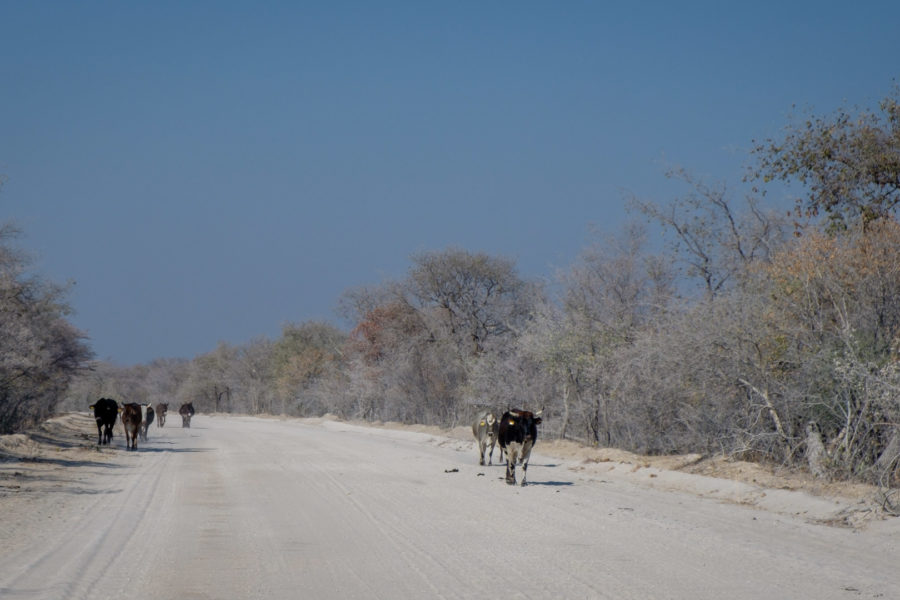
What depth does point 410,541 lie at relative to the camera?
1137cm

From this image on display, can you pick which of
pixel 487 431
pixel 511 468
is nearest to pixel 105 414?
pixel 487 431

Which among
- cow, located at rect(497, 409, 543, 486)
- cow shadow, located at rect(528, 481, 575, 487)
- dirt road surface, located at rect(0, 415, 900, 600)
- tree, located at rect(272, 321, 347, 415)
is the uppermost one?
tree, located at rect(272, 321, 347, 415)

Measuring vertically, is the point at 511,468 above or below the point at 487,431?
below

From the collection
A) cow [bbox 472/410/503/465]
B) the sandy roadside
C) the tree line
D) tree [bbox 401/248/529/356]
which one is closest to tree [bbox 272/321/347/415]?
tree [bbox 401/248/529/356]

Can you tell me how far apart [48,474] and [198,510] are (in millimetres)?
7612

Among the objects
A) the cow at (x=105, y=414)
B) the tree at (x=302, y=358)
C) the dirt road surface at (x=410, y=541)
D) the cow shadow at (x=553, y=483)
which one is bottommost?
the dirt road surface at (x=410, y=541)

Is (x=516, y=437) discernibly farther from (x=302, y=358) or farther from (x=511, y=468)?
(x=302, y=358)

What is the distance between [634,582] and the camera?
29.6 feet

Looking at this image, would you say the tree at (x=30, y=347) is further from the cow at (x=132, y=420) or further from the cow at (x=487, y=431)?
the cow at (x=487, y=431)

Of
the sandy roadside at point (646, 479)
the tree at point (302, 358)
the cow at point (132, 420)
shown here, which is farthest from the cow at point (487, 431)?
the tree at point (302, 358)

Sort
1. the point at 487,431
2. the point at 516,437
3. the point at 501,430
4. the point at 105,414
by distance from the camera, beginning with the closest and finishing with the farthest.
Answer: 1. the point at 516,437
2. the point at 501,430
3. the point at 487,431
4. the point at 105,414

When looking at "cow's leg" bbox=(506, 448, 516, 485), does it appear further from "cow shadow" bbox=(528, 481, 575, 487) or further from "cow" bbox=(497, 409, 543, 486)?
"cow shadow" bbox=(528, 481, 575, 487)

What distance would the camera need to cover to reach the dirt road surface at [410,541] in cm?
877

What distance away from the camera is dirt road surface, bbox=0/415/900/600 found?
8.77 metres
